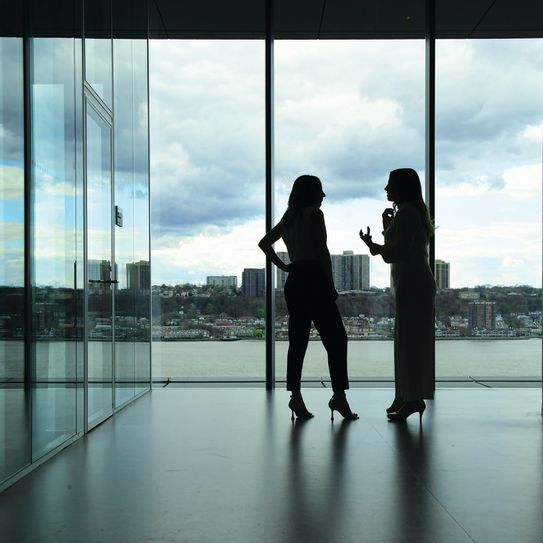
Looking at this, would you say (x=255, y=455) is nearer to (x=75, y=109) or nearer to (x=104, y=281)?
(x=104, y=281)

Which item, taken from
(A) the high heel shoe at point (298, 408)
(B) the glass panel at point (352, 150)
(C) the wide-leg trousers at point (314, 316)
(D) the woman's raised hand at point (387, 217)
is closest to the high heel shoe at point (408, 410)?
(C) the wide-leg trousers at point (314, 316)

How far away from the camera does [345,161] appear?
623cm

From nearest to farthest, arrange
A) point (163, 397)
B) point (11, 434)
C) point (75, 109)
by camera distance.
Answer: point (11, 434), point (75, 109), point (163, 397)

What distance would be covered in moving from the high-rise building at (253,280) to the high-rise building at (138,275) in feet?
2.62

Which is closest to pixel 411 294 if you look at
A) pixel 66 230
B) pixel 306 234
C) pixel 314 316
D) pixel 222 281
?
pixel 314 316

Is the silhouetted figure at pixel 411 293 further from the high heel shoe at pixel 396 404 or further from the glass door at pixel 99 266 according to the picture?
the glass door at pixel 99 266

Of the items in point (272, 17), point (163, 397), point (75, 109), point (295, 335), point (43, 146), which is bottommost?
point (163, 397)

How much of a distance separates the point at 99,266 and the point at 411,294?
1883 millimetres

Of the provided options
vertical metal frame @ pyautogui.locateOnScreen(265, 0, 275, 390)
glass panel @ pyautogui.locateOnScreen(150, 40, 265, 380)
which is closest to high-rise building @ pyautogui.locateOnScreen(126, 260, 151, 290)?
glass panel @ pyautogui.locateOnScreen(150, 40, 265, 380)

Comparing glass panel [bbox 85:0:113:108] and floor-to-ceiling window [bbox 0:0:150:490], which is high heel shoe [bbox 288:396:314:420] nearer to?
floor-to-ceiling window [bbox 0:0:150:490]

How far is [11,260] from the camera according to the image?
2902 millimetres

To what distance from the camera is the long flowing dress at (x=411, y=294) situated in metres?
4.29

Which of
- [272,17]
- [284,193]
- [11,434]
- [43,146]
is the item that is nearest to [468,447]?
[11,434]

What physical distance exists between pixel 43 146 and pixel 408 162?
3.64m
